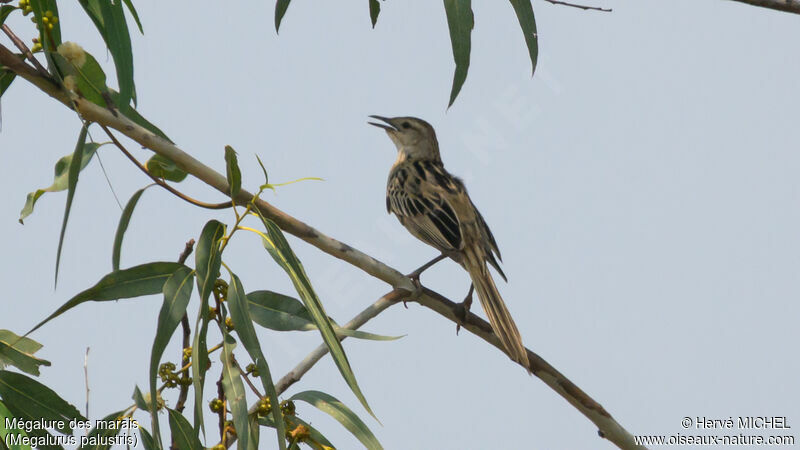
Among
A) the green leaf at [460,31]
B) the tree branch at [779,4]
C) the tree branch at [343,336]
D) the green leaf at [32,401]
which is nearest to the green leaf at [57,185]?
the green leaf at [32,401]

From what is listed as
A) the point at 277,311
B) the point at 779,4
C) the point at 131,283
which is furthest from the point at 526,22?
the point at 131,283

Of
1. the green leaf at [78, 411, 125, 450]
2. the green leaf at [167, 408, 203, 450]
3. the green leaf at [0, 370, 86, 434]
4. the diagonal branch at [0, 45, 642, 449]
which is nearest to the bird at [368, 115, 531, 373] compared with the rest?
the diagonal branch at [0, 45, 642, 449]

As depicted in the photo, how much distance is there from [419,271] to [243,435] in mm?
2592

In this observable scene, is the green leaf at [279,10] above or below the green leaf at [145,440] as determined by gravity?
above

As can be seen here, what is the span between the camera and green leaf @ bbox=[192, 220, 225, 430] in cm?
281

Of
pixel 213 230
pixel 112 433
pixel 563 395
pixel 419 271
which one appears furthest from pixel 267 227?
pixel 419 271

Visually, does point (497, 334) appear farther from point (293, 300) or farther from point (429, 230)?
point (429, 230)

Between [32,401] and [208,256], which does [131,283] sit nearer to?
[208,256]

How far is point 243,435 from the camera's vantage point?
2.76 metres

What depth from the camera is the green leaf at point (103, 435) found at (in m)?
3.31

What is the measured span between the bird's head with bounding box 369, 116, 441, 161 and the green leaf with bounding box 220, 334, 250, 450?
4373mm

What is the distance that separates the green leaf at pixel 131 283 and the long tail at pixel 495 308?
145 cm

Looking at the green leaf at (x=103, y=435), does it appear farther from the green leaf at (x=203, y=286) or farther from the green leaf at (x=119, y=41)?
the green leaf at (x=119, y=41)

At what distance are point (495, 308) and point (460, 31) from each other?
155 centimetres
